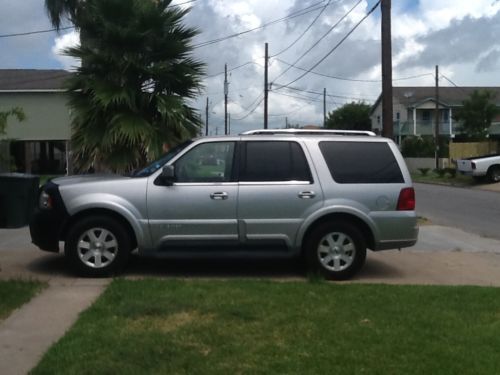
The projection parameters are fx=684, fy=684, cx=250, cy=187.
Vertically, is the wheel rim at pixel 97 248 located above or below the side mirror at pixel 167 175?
below

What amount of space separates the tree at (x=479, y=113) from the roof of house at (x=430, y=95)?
19.7m

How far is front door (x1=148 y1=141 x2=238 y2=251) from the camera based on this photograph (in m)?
7.99

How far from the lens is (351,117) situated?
87875 mm

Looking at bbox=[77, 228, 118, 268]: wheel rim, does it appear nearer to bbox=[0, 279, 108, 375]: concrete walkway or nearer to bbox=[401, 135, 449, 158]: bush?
bbox=[0, 279, 108, 375]: concrete walkway

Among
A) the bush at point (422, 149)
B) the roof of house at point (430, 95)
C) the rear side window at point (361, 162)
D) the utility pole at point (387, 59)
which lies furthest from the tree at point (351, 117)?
the rear side window at point (361, 162)

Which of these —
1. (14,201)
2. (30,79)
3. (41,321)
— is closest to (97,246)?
(14,201)

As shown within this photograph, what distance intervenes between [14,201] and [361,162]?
4426mm

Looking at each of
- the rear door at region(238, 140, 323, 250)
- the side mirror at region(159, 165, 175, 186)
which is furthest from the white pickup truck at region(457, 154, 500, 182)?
the side mirror at region(159, 165, 175, 186)

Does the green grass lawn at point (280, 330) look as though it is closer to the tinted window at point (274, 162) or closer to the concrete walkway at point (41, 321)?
the concrete walkway at point (41, 321)

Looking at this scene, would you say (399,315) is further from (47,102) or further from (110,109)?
(47,102)

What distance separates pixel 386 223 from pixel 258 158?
1.73 m

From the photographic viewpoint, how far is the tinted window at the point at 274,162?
820 cm

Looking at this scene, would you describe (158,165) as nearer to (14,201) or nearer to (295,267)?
(14,201)

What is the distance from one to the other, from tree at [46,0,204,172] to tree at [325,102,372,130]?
245ft
